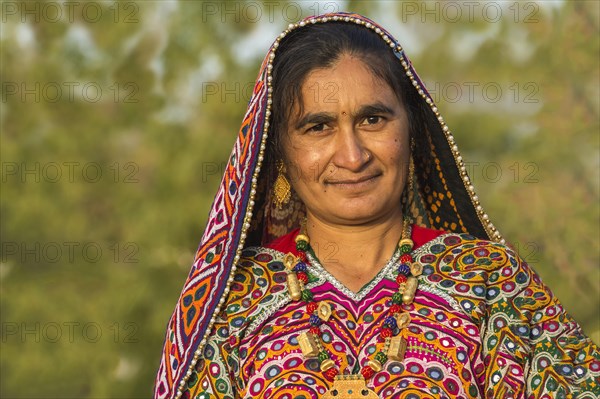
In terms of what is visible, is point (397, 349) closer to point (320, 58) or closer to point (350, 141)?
point (350, 141)

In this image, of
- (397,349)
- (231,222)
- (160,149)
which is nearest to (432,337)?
(397,349)

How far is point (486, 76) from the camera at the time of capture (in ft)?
18.2

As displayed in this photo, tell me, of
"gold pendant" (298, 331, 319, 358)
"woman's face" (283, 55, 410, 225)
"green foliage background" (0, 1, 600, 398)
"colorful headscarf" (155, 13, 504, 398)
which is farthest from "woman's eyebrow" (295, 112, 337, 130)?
"green foliage background" (0, 1, 600, 398)

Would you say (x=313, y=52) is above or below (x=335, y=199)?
above

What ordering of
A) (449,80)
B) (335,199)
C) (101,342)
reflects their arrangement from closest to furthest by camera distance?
(335,199)
(101,342)
(449,80)

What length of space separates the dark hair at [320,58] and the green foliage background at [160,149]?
2.38m

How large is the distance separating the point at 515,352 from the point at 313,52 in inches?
40.0

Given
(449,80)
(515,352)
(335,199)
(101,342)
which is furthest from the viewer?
(449,80)

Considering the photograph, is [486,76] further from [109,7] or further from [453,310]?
[453,310]

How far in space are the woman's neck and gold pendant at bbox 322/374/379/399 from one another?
14.4 inches

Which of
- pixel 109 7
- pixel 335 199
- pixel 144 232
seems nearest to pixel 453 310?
pixel 335 199

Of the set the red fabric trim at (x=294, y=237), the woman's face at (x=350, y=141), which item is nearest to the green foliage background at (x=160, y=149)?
the red fabric trim at (x=294, y=237)

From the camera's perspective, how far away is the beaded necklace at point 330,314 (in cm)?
278

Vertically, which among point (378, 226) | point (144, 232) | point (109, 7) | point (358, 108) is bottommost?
point (144, 232)
